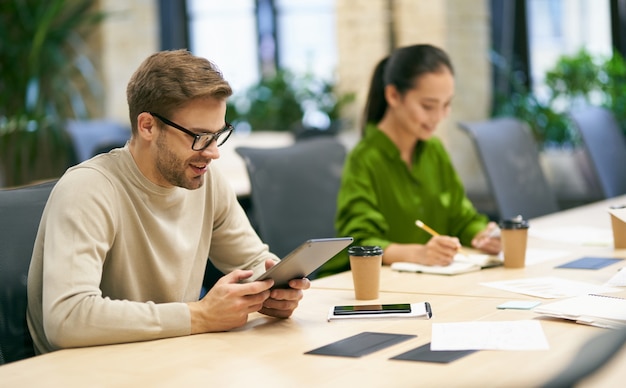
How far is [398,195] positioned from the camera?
2895 millimetres

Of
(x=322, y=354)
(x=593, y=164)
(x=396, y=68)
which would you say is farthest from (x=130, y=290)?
(x=593, y=164)

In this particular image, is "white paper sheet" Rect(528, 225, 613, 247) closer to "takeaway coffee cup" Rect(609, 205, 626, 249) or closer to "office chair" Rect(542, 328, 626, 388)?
"takeaway coffee cup" Rect(609, 205, 626, 249)

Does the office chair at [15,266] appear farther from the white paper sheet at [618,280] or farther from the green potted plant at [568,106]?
the green potted plant at [568,106]

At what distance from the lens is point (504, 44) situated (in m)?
5.89

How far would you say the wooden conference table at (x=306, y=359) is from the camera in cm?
142

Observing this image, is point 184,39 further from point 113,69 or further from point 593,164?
point 593,164

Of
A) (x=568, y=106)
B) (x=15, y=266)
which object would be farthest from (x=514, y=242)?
(x=568, y=106)

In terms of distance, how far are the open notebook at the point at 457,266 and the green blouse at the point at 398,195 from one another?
29cm

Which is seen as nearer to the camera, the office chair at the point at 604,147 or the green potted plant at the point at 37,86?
the office chair at the point at 604,147

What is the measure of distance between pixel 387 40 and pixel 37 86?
2433 mm

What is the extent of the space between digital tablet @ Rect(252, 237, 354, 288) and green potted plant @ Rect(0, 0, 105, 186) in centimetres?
437

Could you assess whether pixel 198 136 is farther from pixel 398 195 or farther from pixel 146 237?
pixel 398 195

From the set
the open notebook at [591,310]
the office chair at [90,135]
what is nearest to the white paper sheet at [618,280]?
the open notebook at [591,310]

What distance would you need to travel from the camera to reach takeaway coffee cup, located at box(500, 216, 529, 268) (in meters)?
2.36
